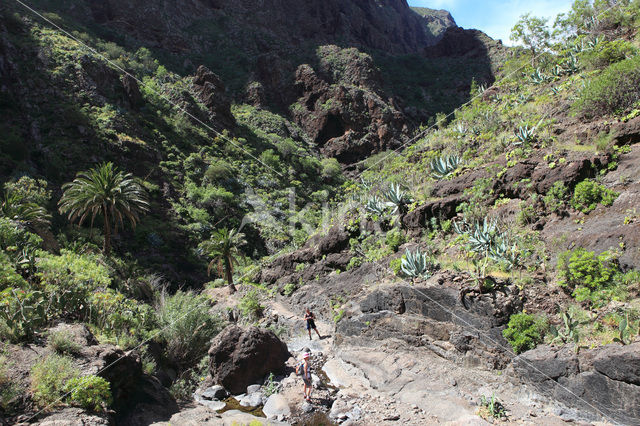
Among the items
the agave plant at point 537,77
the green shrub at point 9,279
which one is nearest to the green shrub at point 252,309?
the green shrub at point 9,279

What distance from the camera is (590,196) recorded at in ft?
27.1

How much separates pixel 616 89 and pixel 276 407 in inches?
478

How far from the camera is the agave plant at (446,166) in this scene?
1332 centimetres

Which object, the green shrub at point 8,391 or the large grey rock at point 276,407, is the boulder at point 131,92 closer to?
the green shrub at point 8,391

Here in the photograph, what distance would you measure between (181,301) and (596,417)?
12740 mm

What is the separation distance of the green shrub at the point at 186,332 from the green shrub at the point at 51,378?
4.26 meters

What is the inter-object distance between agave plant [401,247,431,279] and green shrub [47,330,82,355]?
7.78m

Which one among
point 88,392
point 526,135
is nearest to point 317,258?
point 526,135

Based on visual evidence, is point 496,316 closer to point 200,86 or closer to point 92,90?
point 92,90

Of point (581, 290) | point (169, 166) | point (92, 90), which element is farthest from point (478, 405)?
point (92, 90)

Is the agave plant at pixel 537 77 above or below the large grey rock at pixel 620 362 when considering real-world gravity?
above

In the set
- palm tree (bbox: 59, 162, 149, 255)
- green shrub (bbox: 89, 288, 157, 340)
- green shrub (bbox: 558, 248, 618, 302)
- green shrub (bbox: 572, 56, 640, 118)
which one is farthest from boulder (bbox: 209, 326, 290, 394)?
palm tree (bbox: 59, 162, 149, 255)

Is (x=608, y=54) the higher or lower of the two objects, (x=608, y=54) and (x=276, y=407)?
the higher

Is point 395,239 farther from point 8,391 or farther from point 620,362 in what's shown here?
point 8,391
